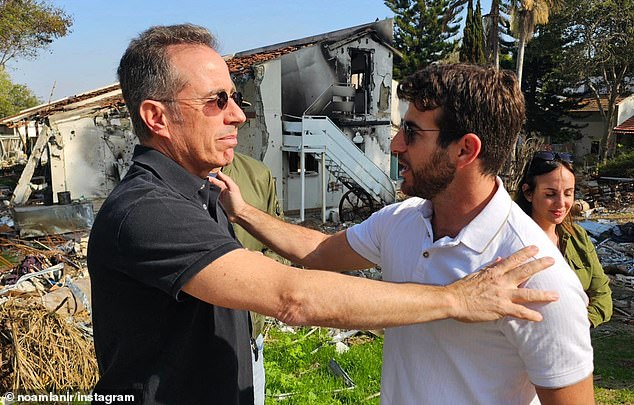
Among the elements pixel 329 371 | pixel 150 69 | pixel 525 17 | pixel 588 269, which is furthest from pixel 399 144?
pixel 525 17

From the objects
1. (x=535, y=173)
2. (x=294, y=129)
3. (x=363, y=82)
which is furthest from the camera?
(x=363, y=82)

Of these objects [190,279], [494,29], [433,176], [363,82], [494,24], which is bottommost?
[190,279]

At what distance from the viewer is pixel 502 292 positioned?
4.93 ft

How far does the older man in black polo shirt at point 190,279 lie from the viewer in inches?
59.4

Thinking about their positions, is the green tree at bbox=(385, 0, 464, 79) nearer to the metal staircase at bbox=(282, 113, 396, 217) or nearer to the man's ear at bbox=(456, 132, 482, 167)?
the metal staircase at bbox=(282, 113, 396, 217)

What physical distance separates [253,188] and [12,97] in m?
56.3

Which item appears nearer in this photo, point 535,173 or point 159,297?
point 159,297

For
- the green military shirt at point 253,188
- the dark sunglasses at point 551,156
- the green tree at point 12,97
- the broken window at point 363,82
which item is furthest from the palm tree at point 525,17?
the green tree at point 12,97

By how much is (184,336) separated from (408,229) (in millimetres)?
926

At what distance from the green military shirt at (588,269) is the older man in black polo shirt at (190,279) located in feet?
8.53

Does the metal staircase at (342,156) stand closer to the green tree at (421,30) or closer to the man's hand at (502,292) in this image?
the man's hand at (502,292)

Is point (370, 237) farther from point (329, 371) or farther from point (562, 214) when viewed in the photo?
point (329, 371)

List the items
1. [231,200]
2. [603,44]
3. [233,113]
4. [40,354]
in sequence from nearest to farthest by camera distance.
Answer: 1. [233,113]
2. [231,200]
3. [40,354]
4. [603,44]

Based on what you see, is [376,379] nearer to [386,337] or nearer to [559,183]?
[559,183]
